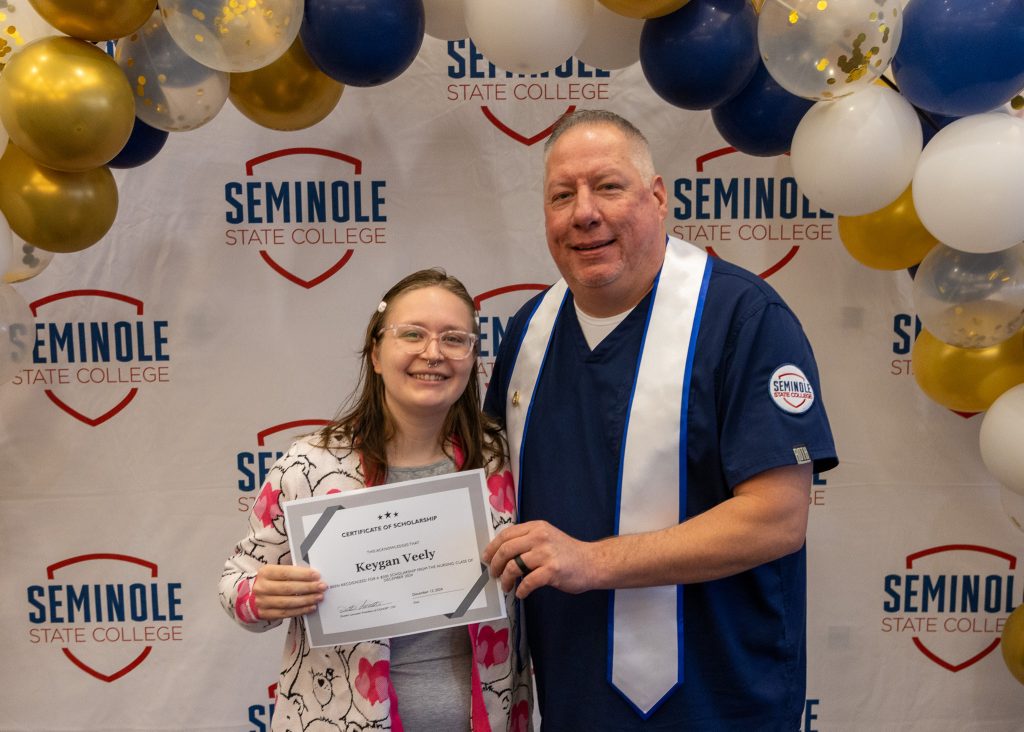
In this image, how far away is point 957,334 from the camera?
202 centimetres

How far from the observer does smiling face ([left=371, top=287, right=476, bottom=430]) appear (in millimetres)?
1793

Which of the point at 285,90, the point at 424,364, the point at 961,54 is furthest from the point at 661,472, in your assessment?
the point at 285,90

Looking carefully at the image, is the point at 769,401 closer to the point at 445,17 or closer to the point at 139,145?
the point at 445,17

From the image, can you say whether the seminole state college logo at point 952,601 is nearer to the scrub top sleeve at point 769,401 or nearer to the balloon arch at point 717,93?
the balloon arch at point 717,93

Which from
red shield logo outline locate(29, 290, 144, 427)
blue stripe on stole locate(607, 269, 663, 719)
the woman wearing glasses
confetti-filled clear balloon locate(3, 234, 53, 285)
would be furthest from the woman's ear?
red shield logo outline locate(29, 290, 144, 427)

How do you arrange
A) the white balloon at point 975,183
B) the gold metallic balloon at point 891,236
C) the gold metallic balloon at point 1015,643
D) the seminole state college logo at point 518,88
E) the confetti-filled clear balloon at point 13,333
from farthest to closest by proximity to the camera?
the seminole state college logo at point 518,88 < the gold metallic balloon at point 1015,643 < the confetti-filled clear balloon at point 13,333 < the gold metallic balloon at point 891,236 < the white balloon at point 975,183

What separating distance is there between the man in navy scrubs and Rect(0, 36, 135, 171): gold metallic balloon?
89 centimetres

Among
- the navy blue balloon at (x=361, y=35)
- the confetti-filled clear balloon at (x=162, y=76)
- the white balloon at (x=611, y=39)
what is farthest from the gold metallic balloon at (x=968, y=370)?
the confetti-filled clear balloon at (x=162, y=76)

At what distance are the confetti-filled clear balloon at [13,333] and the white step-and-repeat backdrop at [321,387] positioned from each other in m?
0.42

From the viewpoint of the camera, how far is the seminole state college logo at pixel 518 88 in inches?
102

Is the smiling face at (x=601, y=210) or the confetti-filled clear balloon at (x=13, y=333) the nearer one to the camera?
the smiling face at (x=601, y=210)

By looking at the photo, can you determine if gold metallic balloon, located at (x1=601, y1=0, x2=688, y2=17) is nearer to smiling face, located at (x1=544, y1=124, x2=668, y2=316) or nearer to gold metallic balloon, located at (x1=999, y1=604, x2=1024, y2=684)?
smiling face, located at (x1=544, y1=124, x2=668, y2=316)

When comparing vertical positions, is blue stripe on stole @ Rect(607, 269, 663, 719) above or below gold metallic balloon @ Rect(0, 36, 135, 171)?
below

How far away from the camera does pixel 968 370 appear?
7.16 feet
